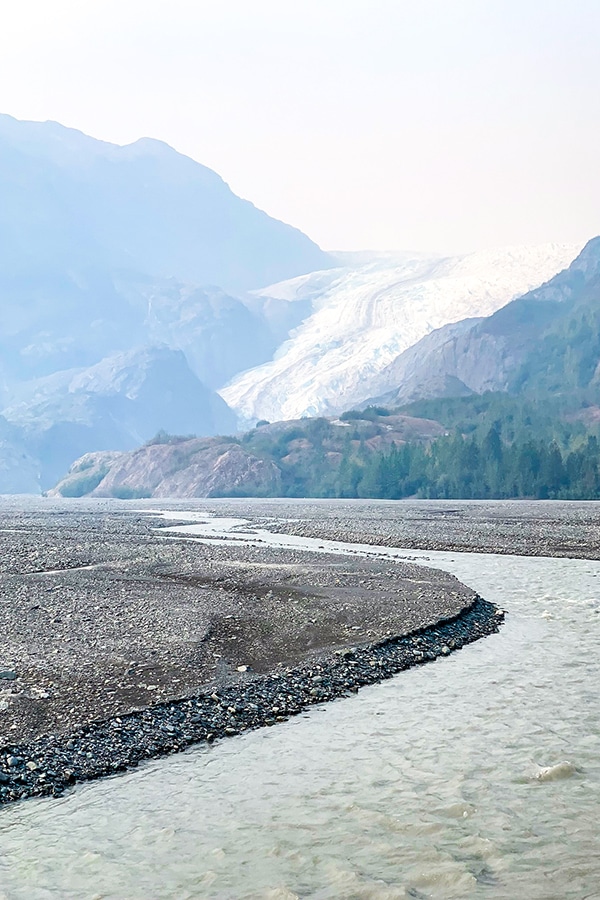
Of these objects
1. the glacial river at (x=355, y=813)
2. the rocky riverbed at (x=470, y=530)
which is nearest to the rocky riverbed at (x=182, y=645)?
the glacial river at (x=355, y=813)

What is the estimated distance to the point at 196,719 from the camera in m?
18.7

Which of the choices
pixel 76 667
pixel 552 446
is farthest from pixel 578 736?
pixel 552 446

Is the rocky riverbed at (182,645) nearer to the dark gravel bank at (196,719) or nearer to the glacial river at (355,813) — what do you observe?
the dark gravel bank at (196,719)

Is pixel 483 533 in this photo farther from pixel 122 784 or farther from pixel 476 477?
pixel 476 477

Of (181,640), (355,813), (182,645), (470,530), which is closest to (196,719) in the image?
(355,813)

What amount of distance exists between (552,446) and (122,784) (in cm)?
15427

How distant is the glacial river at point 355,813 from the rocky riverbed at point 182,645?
3.25 feet

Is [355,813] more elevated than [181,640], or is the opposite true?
[355,813]

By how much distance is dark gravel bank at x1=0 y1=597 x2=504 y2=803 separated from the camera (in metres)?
15.6

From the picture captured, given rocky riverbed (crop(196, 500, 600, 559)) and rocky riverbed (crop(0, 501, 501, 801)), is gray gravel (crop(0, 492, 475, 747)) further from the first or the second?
rocky riverbed (crop(196, 500, 600, 559))

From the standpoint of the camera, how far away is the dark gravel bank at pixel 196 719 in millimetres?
15588

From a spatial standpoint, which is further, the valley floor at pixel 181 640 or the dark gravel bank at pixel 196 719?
the valley floor at pixel 181 640

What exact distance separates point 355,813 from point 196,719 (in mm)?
5220

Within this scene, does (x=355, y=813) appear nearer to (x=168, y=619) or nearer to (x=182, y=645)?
(x=182, y=645)
